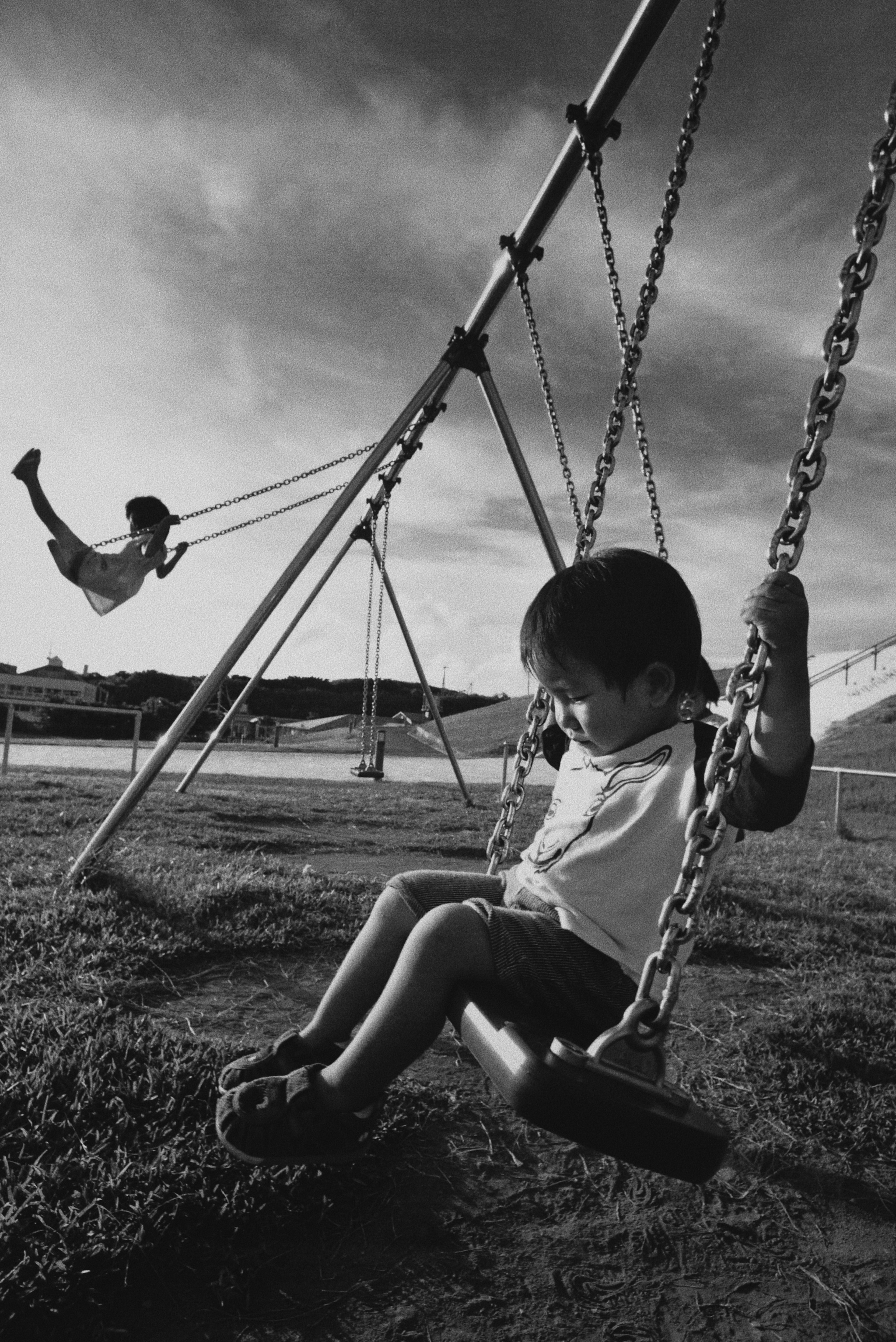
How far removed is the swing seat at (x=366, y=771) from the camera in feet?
26.8

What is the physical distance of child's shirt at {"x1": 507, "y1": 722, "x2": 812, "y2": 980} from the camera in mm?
1428

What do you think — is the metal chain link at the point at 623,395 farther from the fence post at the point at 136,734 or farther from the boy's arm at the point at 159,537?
the fence post at the point at 136,734

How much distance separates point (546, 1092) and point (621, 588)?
2.88ft

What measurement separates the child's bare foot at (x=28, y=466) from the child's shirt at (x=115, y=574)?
0.58m

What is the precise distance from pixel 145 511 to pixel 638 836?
4.48 m

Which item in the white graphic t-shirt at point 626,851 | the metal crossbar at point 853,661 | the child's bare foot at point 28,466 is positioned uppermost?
the metal crossbar at point 853,661

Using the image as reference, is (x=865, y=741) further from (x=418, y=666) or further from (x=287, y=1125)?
(x=287, y=1125)

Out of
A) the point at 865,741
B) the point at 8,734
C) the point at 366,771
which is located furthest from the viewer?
the point at 865,741

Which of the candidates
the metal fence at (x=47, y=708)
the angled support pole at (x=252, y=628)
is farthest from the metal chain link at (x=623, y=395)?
the metal fence at (x=47, y=708)

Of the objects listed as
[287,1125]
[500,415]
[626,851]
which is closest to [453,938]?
[626,851]

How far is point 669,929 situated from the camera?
1.17 metres

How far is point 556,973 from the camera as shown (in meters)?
1.46

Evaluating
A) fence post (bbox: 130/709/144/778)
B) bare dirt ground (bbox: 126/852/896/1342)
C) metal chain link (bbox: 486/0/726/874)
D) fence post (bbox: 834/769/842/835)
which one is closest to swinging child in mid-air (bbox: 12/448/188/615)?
metal chain link (bbox: 486/0/726/874)

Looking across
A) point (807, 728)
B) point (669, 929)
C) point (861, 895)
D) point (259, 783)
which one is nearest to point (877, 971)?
point (861, 895)
